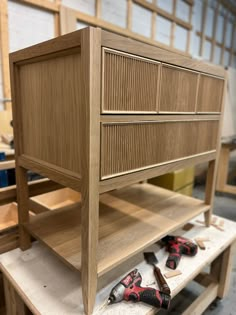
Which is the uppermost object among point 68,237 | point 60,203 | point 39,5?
point 39,5

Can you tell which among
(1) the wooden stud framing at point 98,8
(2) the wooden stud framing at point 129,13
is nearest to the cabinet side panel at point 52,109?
(1) the wooden stud framing at point 98,8

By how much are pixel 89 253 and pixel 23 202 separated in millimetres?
495

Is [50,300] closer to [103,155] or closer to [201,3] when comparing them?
[103,155]

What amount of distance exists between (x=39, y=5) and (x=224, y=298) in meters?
2.80

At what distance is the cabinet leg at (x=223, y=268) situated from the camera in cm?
148

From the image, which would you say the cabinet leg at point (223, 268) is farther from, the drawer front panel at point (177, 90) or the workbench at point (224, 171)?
the workbench at point (224, 171)

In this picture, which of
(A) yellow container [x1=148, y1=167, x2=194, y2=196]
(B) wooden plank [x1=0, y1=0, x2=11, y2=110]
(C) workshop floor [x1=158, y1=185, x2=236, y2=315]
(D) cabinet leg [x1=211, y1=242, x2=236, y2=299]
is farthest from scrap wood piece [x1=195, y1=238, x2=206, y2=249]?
(B) wooden plank [x1=0, y1=0, x2=11, y2=110]

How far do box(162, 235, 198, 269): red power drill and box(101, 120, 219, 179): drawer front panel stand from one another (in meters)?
0.46

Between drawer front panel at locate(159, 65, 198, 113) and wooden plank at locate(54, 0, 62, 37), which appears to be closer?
drawer front panel at locate(159, 65, 198, 113)

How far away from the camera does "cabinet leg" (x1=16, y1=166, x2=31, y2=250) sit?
43.1 inches

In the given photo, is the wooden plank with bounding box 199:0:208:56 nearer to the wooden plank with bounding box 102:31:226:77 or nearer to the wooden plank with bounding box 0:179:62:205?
the wooden plank with bounding box 102:31:226:77

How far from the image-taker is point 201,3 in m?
4.13

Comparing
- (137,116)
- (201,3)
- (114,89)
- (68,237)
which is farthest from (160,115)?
(201,3)

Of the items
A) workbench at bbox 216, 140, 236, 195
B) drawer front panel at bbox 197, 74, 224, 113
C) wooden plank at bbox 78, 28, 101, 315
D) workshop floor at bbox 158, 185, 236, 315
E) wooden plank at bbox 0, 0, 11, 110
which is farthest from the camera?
workbench at bbox 216, 140, 236, 195
